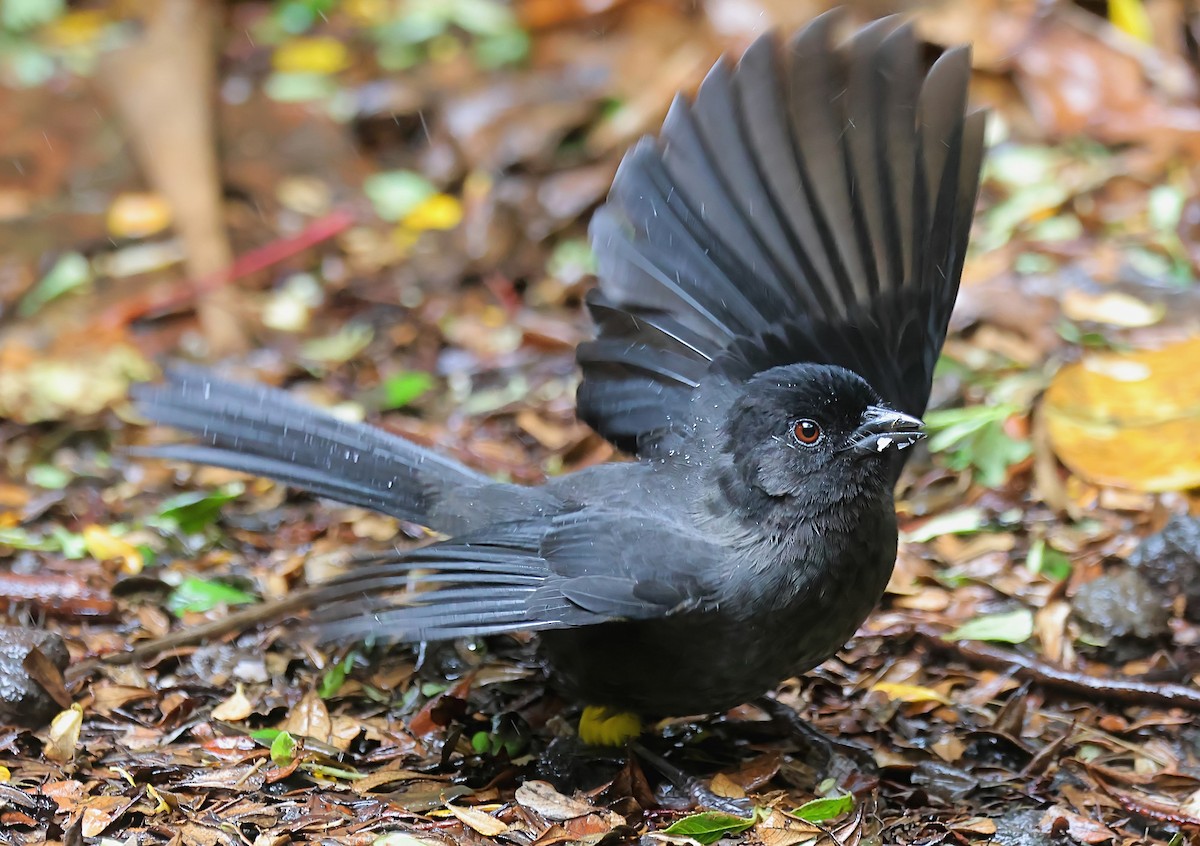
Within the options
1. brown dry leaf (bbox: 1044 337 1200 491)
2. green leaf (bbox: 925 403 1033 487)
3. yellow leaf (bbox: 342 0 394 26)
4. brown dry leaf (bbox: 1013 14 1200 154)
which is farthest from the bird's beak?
yellow leaf (bbox: 342 0 394 26)

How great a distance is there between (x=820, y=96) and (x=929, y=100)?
30 centimetres

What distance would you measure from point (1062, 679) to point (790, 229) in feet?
5.35

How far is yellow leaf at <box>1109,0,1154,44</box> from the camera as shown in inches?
287

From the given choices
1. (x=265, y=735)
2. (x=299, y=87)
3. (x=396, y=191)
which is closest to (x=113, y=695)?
(x=265, y=735)

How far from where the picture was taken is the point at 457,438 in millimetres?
5918

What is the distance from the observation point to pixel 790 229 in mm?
4047

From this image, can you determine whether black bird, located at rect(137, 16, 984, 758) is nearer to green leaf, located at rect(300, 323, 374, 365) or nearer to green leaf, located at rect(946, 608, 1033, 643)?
green leaf, located at rect(946, 608, 1033, 643)

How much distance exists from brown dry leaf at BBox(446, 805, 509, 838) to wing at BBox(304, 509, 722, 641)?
0.50 metres

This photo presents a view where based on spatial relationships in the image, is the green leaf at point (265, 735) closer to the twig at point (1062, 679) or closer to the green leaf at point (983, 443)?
the twig at point (1062, 679)

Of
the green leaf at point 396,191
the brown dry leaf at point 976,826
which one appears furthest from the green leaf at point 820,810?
the green leaf at point 396,191

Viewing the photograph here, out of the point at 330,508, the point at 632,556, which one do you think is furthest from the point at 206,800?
the point at 330,508

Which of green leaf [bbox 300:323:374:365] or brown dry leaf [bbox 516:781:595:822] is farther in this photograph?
green leaf [bbox 300:323:374:365]

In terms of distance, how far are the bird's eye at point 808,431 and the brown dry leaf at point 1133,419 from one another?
1957 millimetres

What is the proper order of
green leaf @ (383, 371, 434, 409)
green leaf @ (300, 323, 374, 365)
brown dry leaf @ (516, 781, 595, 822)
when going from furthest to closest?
1. green leaf @ (300, 323, 374, 365)
2. green leaf @ (383, 371, 434, 409)
3. brown dry leaf @ (516, 781, 595, 822)
